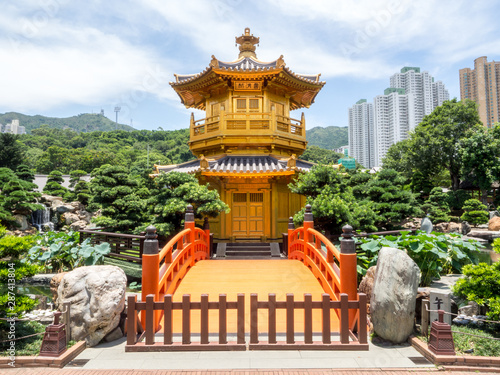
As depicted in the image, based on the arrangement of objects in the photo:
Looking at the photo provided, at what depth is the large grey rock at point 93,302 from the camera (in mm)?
4848

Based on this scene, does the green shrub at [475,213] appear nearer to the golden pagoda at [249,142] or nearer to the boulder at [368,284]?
the golden pagoda at [249,142]

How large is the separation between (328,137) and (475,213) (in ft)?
379

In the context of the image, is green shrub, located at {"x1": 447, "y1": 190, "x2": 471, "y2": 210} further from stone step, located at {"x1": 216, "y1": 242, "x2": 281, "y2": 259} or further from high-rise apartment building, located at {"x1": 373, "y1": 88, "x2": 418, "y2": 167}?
stone step, located at {"x1": 216, "y1": 242, "x2": 281, "y2": 259}

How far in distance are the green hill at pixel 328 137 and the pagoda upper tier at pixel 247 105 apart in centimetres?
11031

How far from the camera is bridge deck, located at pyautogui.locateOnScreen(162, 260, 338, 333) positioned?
18.0ft

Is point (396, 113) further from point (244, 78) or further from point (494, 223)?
point (244, 78)

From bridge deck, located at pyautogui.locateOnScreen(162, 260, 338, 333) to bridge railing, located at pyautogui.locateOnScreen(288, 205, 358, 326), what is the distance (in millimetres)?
309

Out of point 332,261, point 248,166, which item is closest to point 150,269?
point 332,261

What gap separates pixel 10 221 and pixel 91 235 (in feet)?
46.8

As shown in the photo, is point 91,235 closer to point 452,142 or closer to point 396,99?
point 452,142

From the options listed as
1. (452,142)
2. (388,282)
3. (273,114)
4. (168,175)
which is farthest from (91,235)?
(452,142)

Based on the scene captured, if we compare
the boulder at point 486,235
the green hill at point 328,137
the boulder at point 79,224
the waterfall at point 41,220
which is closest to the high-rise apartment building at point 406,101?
the boulder at point 486,235

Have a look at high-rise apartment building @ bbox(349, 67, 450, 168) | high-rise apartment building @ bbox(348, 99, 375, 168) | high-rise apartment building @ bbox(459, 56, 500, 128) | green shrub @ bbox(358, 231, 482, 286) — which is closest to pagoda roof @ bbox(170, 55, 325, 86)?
green shrub @ bbox(358, 231, 482, 286)

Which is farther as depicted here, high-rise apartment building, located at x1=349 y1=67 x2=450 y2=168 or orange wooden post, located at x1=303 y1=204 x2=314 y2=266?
high-rise apartment building, located at x1=349 y1=67 x2=450 y2=168
